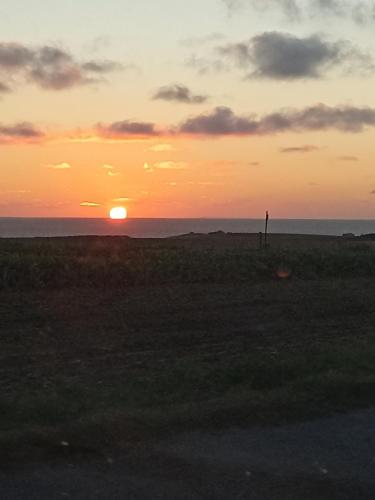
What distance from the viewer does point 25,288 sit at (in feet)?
60.5

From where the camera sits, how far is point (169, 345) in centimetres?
1222

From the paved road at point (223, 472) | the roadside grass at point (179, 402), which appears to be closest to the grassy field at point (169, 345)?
the roadside grass at point (179, 402)

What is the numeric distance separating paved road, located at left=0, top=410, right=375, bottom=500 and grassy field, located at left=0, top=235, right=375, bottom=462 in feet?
1.30

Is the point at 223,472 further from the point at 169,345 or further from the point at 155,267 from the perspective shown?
the point at 155,267

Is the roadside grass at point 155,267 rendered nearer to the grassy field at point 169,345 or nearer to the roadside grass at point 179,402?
the grassy field at point 169,345

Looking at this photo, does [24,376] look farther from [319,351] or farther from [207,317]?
[207,317]

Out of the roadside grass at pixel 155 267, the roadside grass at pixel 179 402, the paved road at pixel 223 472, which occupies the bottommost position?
the paved road at pixel 223 472

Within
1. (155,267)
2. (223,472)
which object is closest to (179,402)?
(223,472)

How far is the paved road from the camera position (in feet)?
17.2

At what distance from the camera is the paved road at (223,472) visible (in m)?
5.23

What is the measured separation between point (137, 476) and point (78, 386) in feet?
11.0

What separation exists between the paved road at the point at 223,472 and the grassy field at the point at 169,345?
0.40 meters

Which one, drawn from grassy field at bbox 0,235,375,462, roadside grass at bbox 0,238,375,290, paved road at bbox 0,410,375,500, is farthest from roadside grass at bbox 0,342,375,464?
roadside grass at bbox 0,238,375,290

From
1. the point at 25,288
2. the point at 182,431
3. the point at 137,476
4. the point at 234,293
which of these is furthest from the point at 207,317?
the point at 137,476
